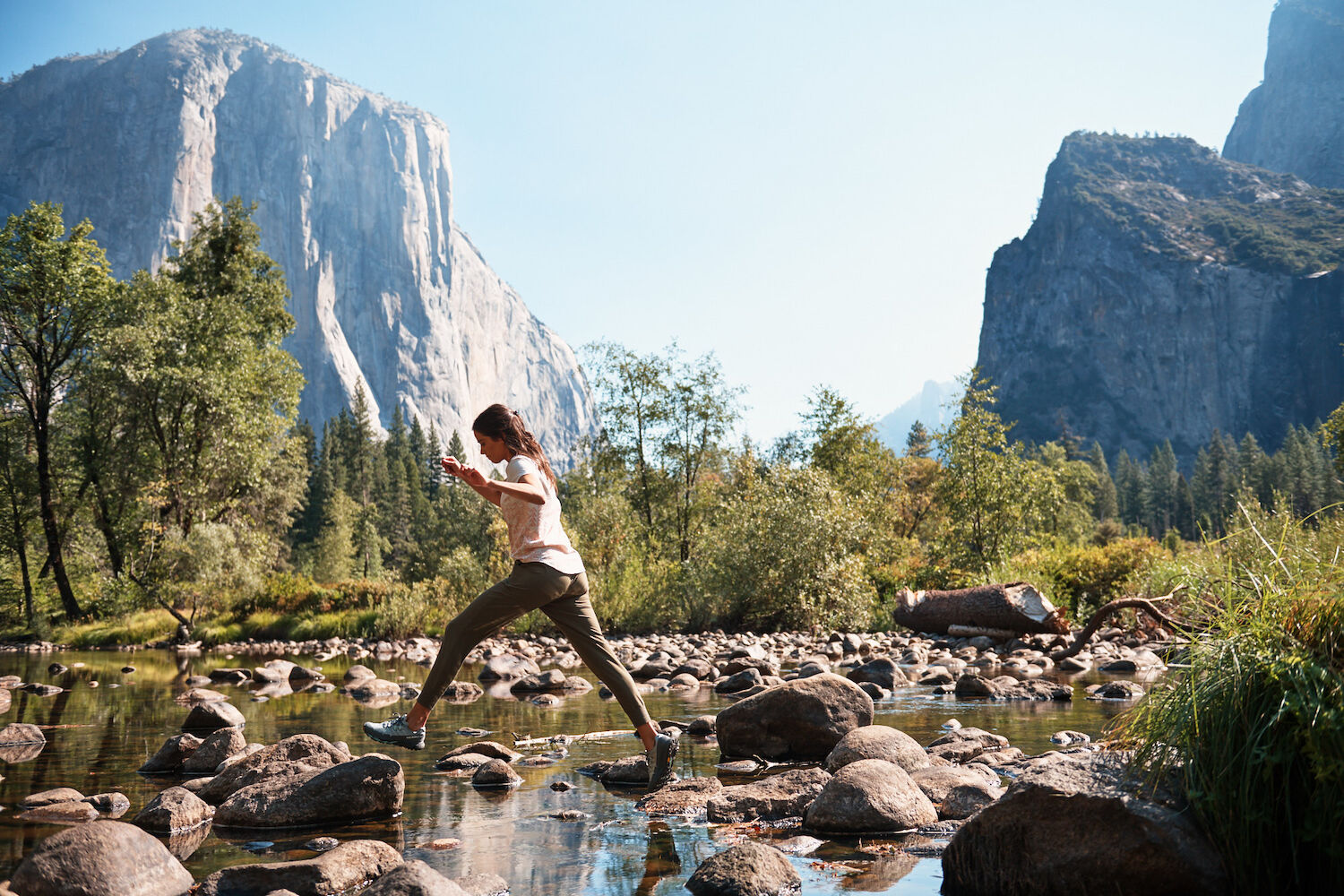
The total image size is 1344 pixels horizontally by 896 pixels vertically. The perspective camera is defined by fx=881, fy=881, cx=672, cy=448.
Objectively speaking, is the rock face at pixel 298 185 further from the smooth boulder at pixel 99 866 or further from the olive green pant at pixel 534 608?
the smooth boulder at pixel 99 866

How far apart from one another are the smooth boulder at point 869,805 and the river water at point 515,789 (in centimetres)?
19

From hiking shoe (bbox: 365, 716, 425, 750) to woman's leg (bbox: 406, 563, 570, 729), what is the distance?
447 millimetres

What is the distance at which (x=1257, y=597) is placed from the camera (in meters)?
3.57

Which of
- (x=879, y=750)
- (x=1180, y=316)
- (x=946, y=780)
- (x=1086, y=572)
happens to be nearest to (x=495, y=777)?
(x=879, y=750)

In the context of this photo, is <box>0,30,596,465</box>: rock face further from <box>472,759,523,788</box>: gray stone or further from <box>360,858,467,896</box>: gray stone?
<box>360,858,467,896</box>: gray stone

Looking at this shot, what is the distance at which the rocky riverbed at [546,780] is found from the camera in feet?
13.6

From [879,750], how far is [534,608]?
2673 millimetres

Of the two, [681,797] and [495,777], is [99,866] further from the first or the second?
A: [681,797]

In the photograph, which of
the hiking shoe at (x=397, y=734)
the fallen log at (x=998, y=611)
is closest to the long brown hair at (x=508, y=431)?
the hiking shoe at (x=397, y=734)

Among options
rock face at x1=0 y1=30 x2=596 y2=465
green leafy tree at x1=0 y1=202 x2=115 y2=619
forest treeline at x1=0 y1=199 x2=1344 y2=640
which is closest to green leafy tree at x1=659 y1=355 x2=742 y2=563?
forest treeline at x1=0 y1=199 x2=1344 y2=640

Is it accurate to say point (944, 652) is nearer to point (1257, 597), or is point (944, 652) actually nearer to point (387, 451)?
point (1257, 597)

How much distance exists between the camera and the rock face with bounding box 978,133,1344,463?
526ft

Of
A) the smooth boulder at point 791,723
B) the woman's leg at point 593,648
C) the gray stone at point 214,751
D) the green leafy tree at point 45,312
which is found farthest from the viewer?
the green leafy tree at point 45,312

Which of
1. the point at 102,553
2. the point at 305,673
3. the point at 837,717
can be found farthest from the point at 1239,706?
the point at 102,553
